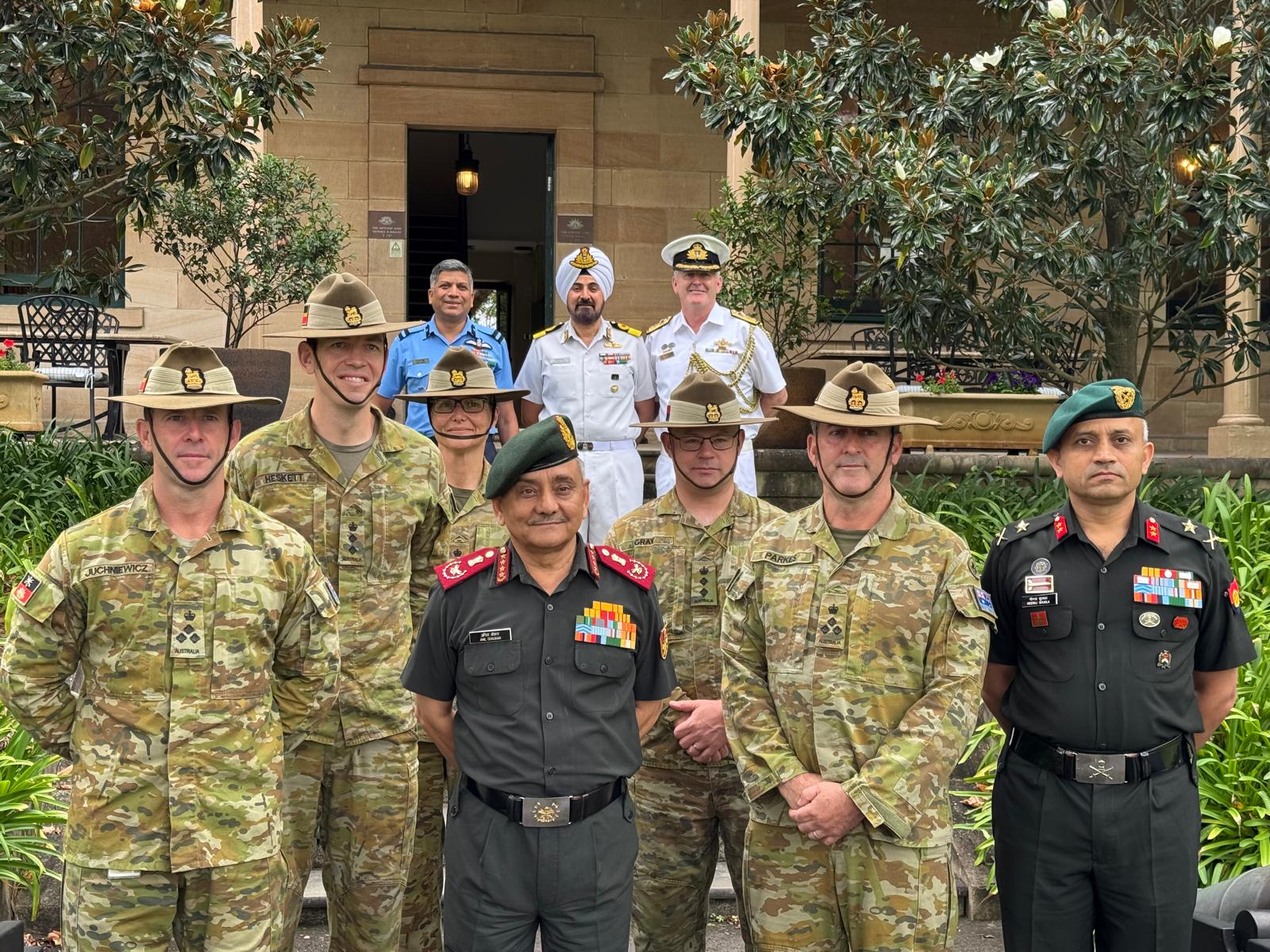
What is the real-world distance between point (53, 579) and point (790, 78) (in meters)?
5.32

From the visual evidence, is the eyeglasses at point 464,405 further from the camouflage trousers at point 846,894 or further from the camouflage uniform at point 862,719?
the camouflage trousers at point 846,894

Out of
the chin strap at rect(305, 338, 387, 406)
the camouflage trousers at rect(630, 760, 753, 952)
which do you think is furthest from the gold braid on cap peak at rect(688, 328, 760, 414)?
the camouflage trousers at rect(630, 760, 753, 952)

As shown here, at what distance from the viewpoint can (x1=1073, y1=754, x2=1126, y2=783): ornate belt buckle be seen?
3.71 m

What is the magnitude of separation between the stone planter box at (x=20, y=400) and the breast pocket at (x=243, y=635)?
6204mm

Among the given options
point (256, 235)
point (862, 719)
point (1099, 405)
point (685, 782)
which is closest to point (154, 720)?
point (685, 782)

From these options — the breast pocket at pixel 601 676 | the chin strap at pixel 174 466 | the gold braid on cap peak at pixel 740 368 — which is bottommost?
the breast pocket at pixel 601 676

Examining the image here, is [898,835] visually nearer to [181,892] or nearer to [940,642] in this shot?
[940,642]

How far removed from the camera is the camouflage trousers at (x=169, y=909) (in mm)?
3408

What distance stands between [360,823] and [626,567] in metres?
1.18

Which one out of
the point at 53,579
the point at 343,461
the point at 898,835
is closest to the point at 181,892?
the point at 53,579

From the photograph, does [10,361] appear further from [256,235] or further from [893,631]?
A: [893,631]

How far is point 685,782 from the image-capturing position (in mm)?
4227

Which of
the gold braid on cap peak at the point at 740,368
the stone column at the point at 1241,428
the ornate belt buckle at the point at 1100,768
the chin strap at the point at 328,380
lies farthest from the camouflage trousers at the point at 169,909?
the stone column at the point at 1241,428

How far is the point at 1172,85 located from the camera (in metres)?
6.90
